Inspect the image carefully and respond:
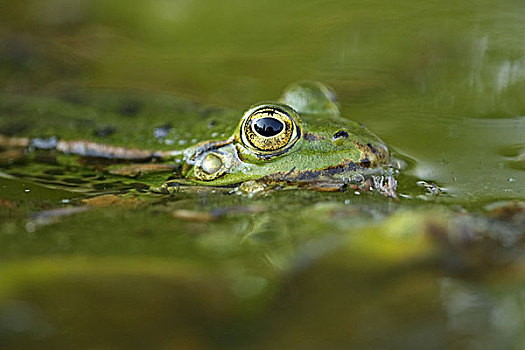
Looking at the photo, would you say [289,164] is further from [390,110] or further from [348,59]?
[348,59]

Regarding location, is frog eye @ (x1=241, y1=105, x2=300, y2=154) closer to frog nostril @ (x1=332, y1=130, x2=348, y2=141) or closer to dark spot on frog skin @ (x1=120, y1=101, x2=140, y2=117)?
frog nostril @ (x1=332, y1=130, x2=348, y2=141)

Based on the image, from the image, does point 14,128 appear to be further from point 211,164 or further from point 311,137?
point 311,137

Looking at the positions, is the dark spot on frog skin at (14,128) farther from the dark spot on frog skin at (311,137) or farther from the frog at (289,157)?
the dark spot on frog skin at (311,137)

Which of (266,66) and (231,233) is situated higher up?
(266,66)

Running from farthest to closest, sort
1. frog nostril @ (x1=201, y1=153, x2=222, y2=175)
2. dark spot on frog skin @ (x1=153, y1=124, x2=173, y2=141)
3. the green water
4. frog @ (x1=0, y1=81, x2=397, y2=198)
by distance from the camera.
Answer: dark spot on frog skin @ (x1=153, y1=124, x2=173, y2=141) → frog nostril @ (x1=201, y1=153, x2=222, y2=175) → frog @ (x1=0, y1=81, x2=397, y2=198) → the green water

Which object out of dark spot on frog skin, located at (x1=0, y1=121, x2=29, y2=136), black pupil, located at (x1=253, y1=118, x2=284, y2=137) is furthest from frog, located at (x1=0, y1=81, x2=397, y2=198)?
dark spot on frog skin, located at (x1=0, y1=121, x2=29, y2=136)

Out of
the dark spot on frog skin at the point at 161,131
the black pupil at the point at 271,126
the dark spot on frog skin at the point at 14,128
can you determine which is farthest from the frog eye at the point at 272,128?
the dark spot on frog skin at the point at 14,128

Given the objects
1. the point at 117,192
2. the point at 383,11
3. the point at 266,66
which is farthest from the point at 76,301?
the point at 383,11

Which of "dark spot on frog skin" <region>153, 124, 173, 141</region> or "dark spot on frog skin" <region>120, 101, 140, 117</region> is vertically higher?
"dark spot on frog skin" <region>120, 101, 140, 117</region>
